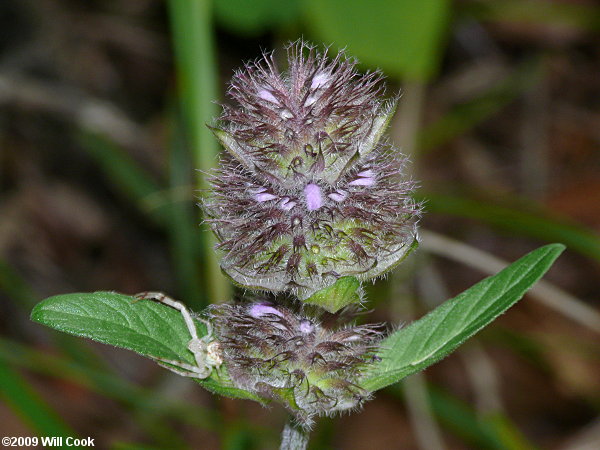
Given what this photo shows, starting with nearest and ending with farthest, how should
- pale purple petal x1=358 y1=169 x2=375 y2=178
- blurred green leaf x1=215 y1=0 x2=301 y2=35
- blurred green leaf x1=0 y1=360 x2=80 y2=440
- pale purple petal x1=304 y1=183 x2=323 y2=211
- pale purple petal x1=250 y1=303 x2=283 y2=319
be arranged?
pale purple petal x1=304 y1=183 x2=323 y2=211, pale purple petal x1=358 y1=169 x2=375 y2=178, pale purple petal x1=250 y1=303 x2=283 y2=319, blurred green leaf x1=0 y1=360 x2=80 y2=440, blurred green leaf x1=215 y1=0 x2=301 y2=35

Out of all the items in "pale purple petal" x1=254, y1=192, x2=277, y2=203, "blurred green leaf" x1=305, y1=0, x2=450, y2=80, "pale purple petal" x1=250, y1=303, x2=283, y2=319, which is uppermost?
"blurred green leaf" x1=305, y1=0, x2=450, y2=80

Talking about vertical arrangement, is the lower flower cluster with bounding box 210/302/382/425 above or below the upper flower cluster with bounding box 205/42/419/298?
below

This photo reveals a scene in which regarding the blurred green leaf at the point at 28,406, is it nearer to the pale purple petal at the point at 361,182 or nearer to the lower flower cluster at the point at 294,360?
the lower flower cluster at the point at 294,360

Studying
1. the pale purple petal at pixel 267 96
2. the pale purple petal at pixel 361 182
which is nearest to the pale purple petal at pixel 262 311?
the pale purple petal at pixel 361 182

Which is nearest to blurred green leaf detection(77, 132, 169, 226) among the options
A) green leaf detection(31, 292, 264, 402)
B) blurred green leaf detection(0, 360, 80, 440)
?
blurred green leaf detection(0, 360, 80, 440)

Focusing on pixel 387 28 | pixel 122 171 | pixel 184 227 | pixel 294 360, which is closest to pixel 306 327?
pixel 294 360

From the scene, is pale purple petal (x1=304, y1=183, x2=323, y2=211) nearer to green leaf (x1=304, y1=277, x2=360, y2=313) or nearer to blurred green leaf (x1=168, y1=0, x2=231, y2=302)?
green leaf (x1=304, y1=277, x2=360, y2=313)
